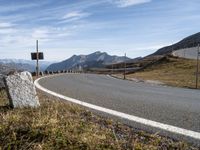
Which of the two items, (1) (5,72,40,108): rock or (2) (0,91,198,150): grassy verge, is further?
(1) (5,72,40,108): rock

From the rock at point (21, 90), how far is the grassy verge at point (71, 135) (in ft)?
3.30

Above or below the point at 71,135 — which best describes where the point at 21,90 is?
above

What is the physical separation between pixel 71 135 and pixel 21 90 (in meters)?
2.98

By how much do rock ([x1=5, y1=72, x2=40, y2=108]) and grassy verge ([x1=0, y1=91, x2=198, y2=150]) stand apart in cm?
101

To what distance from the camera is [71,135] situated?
564 cm

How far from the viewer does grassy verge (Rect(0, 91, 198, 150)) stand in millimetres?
5261

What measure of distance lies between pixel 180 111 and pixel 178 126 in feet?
6.67

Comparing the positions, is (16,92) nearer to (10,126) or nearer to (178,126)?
(10,126)

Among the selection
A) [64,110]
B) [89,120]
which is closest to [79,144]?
[89,120]

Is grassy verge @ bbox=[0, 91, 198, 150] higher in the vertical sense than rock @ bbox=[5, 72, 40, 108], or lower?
lower

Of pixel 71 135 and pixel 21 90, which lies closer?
pixel 71 135

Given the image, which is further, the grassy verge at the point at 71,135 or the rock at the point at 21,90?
the rock at the point at 21,90

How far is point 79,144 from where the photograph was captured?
525 cm

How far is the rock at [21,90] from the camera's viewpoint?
812 cm
